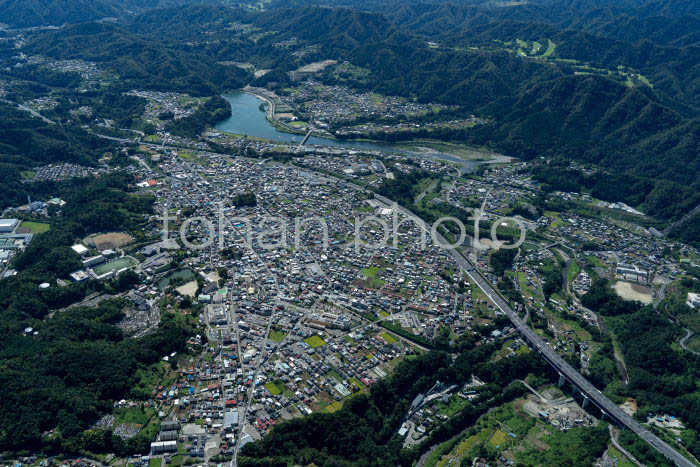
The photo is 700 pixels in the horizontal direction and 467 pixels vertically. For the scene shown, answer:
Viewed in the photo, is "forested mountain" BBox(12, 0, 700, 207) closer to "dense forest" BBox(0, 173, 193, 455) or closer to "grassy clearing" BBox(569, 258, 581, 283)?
"grassy clearing" BBox(569, 258, 581, 283)

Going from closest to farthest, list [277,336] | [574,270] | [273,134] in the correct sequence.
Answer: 1. [277,336]
2. [574,270]
3. [273,134]

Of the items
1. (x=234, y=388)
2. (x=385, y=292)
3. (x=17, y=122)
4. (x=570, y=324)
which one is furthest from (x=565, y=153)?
(x=17, y=122)

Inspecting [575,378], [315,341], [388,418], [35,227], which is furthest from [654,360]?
[35,227]

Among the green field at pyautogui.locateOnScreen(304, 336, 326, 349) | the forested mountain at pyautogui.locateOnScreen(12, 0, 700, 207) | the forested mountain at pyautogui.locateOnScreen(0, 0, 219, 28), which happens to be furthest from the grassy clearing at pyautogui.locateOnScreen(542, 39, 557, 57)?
the forested mountain at pyautogui.locateOnScreen(0, 0, 219, 28)

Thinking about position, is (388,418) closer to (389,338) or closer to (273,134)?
(389,338)

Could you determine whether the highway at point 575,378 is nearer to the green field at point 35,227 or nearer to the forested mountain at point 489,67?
the forested mountain at point 489,67

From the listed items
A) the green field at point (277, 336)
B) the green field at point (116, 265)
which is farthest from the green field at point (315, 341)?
the green field at point (116, 265)

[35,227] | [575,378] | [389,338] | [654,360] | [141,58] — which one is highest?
[654,360]
